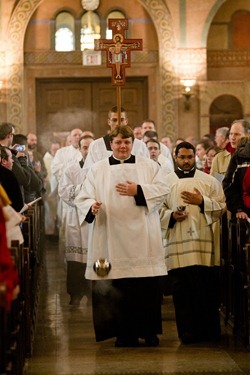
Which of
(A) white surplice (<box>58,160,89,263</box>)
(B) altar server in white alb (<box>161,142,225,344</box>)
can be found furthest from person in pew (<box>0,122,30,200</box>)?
(B) altar server in white alb (<box>161,142,225,344</box>)

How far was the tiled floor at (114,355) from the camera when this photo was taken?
697 centimetres

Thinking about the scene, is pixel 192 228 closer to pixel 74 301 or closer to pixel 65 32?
pixel 74 301

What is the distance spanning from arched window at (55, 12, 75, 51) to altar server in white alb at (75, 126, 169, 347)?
12.4 metres

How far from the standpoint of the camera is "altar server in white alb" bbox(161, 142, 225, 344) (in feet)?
26.6

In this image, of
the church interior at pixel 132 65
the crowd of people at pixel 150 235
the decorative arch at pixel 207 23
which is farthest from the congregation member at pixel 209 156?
the decorative arch at pixel 207 23

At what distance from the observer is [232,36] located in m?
20.2

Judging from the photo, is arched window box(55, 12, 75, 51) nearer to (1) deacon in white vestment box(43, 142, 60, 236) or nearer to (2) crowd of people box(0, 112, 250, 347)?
(1) deacon in white vestment box(43, 142, 60, 236)

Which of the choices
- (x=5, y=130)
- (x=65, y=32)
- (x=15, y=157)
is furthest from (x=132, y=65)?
(x=5, y=130)

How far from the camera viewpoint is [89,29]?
65.6ft

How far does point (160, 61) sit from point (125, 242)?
12.0m

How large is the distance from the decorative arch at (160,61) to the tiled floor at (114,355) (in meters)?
10.4

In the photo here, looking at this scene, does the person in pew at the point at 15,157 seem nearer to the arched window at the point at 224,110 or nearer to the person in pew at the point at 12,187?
the person in pew at the point at 12,187

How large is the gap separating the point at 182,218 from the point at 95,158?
172cm

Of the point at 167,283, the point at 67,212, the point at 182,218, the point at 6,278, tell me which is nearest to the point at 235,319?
the point at 182,218
